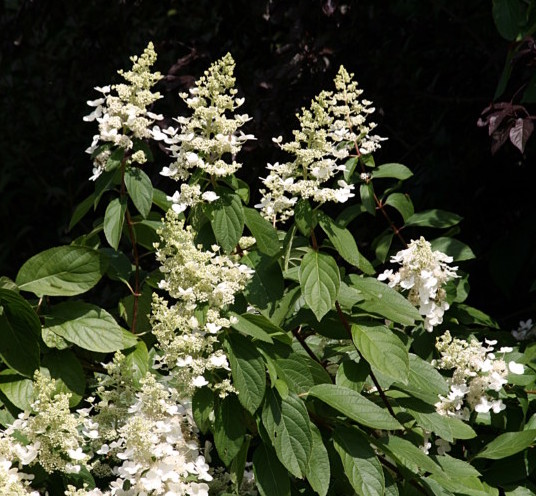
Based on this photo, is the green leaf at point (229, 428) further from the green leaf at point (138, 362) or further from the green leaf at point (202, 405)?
the green leaf at point (138, 362)

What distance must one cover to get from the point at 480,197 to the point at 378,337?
5.82 ft

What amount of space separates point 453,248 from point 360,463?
94 centimetres

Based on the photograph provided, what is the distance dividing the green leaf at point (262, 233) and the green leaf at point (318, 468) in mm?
424

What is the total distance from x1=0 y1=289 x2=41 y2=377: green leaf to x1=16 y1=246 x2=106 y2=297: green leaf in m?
0.13

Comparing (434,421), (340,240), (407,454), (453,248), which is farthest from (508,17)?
(407,454)

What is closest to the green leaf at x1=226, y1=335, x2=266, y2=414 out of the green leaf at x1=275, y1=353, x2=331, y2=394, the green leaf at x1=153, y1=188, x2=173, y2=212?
the green leaf at x1=275, y1=353, x2=331, y2=394

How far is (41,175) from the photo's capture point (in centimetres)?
554

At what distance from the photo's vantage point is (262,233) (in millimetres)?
2096

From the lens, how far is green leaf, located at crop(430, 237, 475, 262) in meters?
2.62

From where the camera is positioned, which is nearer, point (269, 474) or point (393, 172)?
point (269, 474)

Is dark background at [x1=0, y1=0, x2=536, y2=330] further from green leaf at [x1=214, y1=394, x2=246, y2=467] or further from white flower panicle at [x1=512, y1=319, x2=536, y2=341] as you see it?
green leaf at [x1=214, y1=394, x2=246, y2=467]

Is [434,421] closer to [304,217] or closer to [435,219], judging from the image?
[304,217]

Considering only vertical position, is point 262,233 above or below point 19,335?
above

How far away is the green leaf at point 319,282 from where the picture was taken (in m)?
1.90
